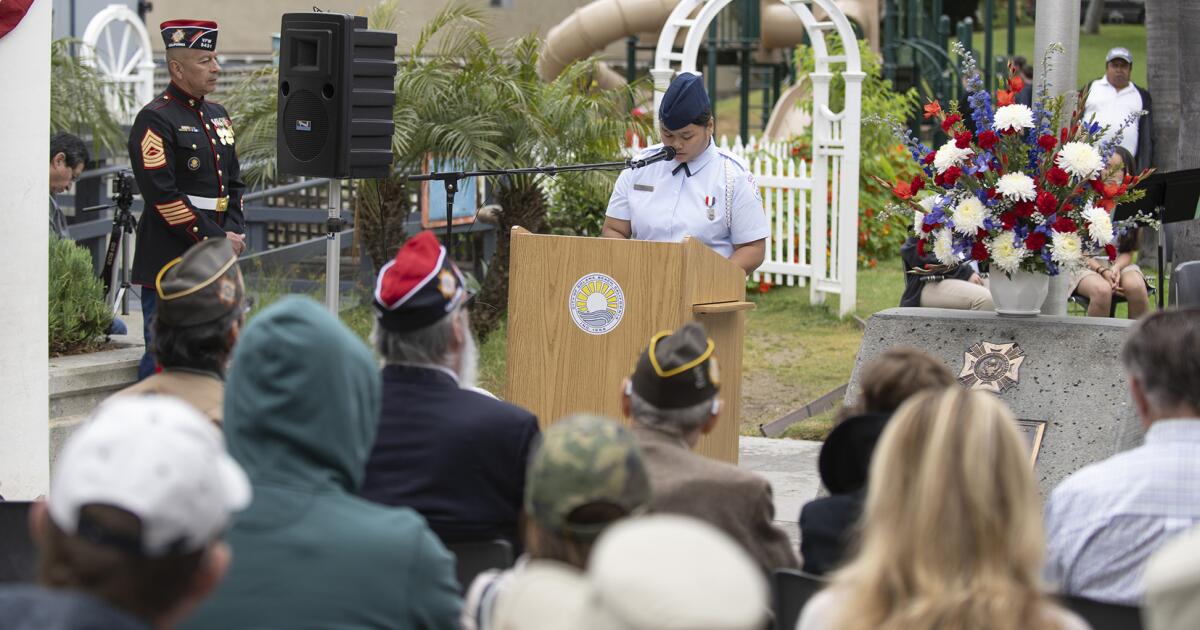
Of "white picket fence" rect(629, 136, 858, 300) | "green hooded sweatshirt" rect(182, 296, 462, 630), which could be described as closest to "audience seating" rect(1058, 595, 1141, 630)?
"green hooded sweatshirt" rect(182, 296, 462, 630)

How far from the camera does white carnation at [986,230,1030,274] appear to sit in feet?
18.2

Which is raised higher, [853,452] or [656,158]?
[656,158]

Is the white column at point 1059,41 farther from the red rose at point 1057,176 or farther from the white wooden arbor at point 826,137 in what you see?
the white wooden arbor at point 826,137

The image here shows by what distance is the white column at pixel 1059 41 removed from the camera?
6000mm

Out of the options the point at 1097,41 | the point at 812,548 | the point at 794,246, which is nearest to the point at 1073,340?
the point at 812,548

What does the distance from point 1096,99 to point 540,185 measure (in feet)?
17.9

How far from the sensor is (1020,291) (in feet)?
19.0

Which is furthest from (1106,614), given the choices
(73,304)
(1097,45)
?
(1097,45)

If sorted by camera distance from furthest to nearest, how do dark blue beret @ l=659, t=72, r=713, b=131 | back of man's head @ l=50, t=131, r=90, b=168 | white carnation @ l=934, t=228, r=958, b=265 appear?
back of man's head @ l=50, t=131, r=90, b=168 < dark blue beret @ l=659, t=72, r=713, b=131 < white carnation @ l=934, t=228, r=958, b=265

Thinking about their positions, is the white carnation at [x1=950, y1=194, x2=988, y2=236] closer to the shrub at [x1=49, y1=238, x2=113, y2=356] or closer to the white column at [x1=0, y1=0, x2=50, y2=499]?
the white column at [x1=0, y1=0, x2=50, y2=499]

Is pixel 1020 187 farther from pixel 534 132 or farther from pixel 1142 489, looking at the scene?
pixel 534 132

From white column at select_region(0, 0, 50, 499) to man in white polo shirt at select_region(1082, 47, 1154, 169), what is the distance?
31.2ft

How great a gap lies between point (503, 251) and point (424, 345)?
7.00 metres

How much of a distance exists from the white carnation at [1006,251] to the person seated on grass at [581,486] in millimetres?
3564
